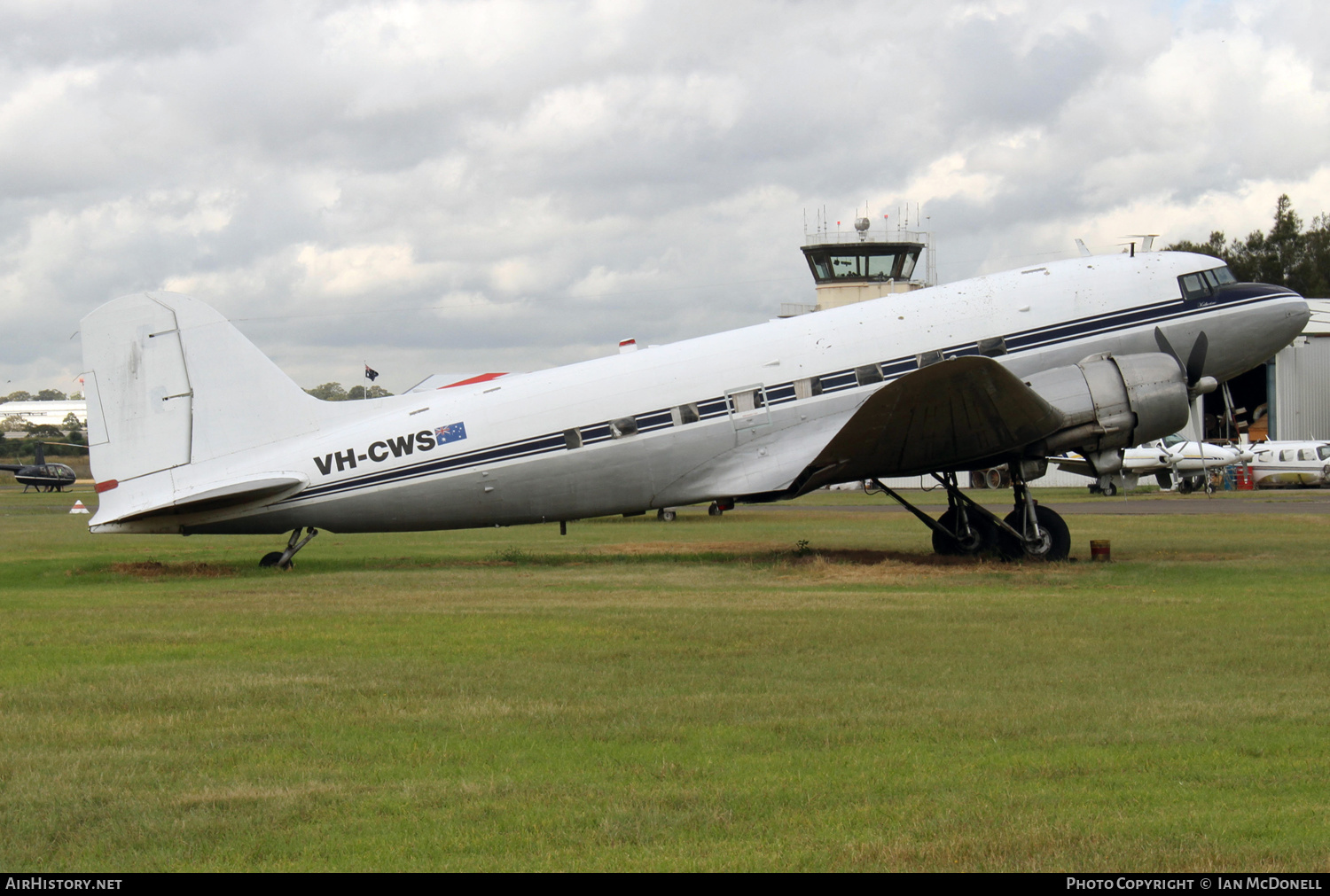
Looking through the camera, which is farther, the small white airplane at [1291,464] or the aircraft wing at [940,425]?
the small white airplane at [1291,464]

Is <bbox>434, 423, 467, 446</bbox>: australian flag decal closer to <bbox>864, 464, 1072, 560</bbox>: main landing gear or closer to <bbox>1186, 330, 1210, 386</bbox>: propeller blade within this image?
<bbox>864, 464, 1072, 560</bbox>: main landing gear

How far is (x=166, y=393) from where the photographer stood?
1700cm

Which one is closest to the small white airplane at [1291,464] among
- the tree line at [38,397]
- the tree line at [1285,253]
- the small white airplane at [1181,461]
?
the small white airplane at [1181,461]

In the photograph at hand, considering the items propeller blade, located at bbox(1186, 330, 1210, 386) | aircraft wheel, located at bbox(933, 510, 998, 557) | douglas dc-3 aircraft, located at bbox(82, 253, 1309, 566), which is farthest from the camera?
aircraft wheel, located at bbox(933, 510, 998, 557)

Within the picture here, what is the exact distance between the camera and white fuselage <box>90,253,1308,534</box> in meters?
17.1

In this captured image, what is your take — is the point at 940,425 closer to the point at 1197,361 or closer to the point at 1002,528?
the point at 1002,528

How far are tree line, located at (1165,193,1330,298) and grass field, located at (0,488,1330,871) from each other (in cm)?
6952

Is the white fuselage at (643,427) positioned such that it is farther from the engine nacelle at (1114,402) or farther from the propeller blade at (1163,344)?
the engine nacelle at (1114,402)

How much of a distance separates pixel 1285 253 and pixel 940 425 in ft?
243

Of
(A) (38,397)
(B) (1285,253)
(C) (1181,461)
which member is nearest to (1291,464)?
(C) (1181,461)

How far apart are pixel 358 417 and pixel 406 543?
7843mm

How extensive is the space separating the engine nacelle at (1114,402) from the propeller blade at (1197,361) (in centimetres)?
106

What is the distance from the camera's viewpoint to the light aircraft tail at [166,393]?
16.9m

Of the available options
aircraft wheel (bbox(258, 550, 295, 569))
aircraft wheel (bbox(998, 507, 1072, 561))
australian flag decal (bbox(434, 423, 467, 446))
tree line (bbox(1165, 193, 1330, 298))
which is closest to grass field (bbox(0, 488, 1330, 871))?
aircraft wheel (bbox(998, 507, 1072, 561))
